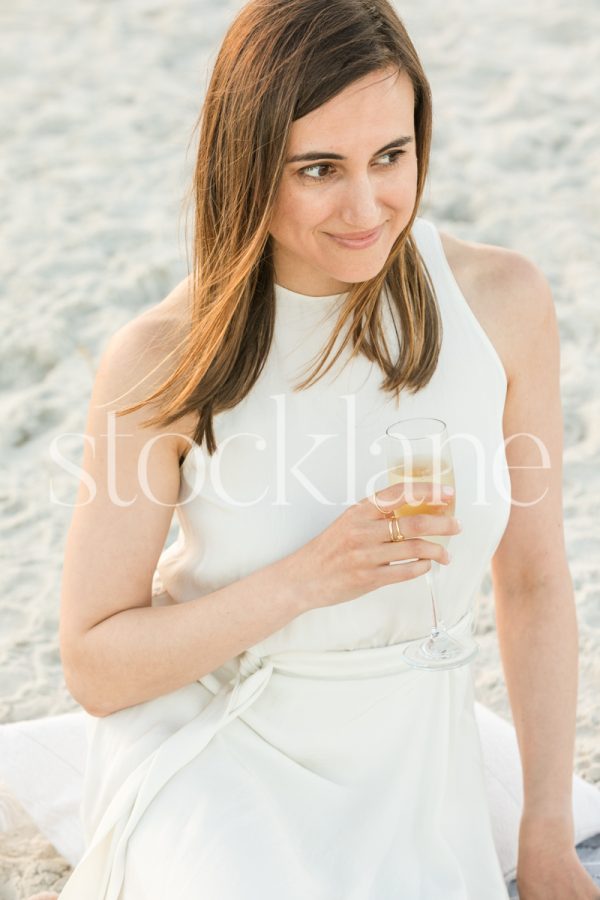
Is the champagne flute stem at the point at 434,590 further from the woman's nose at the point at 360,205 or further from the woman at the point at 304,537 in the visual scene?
the woman's nose at the point at 360,205

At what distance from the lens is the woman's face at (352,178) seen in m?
2.40

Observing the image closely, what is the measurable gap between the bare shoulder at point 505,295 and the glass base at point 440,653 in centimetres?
60

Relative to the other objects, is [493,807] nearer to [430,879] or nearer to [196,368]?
[430,879]

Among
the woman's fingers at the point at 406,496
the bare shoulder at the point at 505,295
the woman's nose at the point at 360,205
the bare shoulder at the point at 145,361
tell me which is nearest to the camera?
the woman's fingers at the point at 406,496

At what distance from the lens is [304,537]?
2.68 m

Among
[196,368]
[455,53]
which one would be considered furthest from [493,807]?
[455,53]

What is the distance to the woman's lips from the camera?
2484 millimetres

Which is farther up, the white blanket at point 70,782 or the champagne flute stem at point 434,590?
the champagne flute stem at point 434,590

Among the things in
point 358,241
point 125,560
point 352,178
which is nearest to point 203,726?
point 125,560

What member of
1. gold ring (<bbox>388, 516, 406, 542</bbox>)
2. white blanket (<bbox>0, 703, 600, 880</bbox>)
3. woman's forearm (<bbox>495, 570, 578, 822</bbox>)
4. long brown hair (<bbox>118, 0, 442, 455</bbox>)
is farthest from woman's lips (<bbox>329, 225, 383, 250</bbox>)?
white blanket (<bbox>0, 703, 600, 880</bbox>)

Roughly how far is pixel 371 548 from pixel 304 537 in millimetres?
319

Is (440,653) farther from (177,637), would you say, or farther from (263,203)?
(263,203)

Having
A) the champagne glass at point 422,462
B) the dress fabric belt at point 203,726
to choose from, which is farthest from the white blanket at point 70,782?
the champagne glass at point 422,462

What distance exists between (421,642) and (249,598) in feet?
1.22
